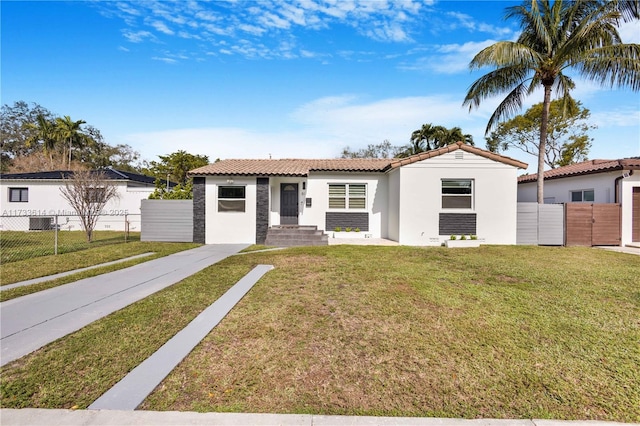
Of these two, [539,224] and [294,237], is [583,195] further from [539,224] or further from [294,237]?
[294,237]

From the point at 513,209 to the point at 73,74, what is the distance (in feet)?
65.2

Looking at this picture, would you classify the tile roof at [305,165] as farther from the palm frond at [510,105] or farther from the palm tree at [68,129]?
the palm tree at [68,129]

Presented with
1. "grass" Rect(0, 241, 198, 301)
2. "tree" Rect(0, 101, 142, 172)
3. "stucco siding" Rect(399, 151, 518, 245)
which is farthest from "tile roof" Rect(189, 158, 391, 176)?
"tree" Rect(0, 101, 142, 172)

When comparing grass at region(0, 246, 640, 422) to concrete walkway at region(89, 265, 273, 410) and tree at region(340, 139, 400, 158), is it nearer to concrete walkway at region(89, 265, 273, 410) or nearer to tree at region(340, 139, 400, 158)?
concrete walkway at region(89, 265, 273, 410)

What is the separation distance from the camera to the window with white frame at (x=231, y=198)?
45.0 feet

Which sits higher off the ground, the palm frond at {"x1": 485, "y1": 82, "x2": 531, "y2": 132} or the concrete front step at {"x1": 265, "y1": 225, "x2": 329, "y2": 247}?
the palm frond at {"x1": 485, "y1": 82, "x2": 531, "y2": 132}

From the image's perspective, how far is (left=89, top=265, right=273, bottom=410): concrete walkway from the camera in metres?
2.64

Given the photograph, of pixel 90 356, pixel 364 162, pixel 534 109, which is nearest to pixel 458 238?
pixel 364 162

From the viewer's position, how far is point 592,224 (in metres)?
13.0

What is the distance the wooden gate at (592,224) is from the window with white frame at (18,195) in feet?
107

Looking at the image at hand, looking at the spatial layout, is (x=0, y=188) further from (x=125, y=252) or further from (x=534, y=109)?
(x=534, y=109)

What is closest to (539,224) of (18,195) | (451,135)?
(451,135)

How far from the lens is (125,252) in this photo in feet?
34.9

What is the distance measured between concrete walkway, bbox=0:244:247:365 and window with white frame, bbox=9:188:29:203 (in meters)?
20.1
